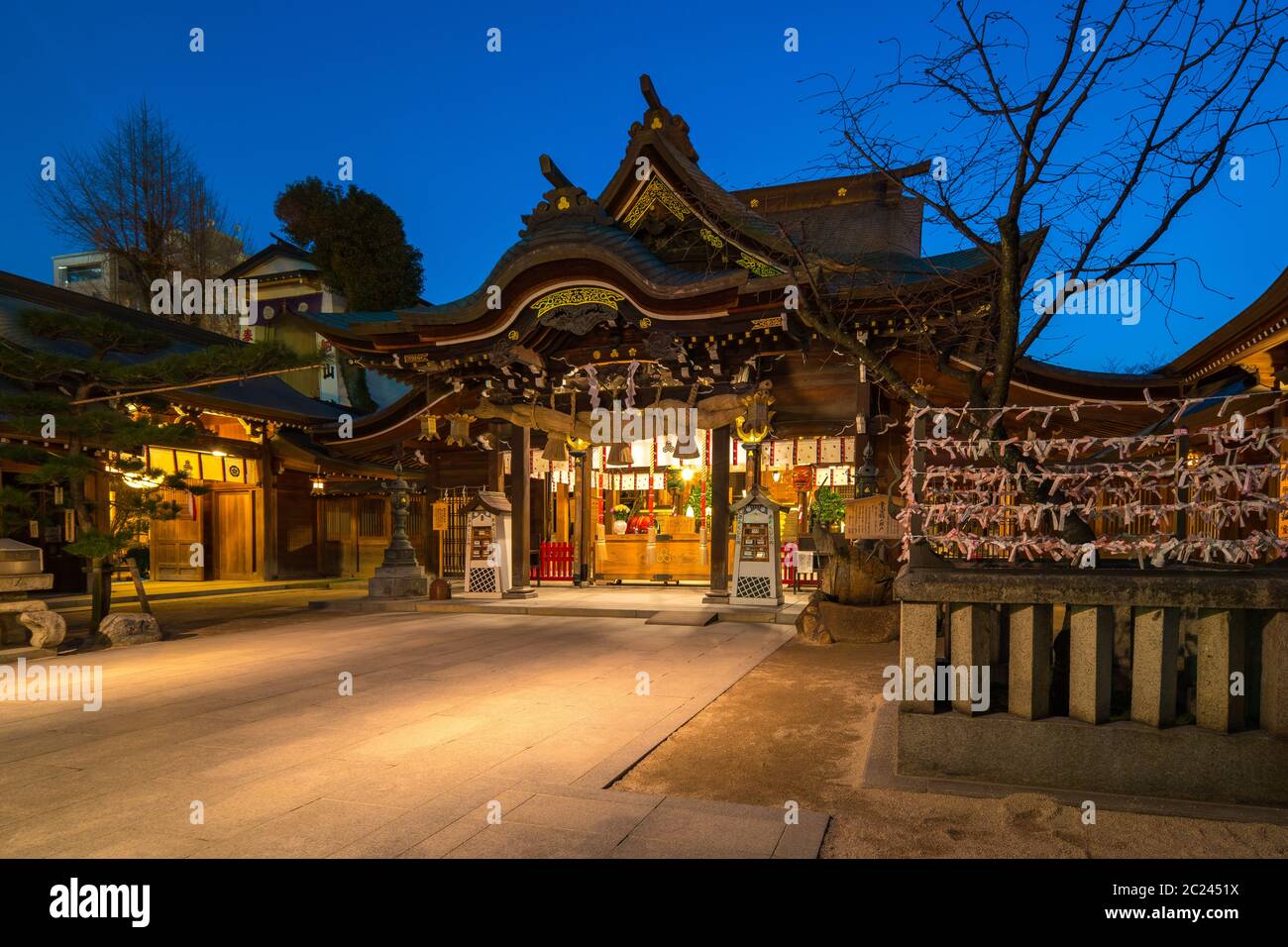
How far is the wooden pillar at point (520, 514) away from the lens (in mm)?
13781

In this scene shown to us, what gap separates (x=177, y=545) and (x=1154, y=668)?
23.2 metres

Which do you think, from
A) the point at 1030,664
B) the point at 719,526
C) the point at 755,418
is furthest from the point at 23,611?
the point at 1030,664

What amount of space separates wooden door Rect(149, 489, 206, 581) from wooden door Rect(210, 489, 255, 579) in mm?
406

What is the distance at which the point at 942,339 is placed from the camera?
11.0m

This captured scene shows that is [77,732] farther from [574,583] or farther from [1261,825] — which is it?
[574,583]

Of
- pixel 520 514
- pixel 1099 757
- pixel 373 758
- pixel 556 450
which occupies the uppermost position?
pixel 556 450

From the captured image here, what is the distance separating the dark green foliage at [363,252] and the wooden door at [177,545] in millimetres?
10573

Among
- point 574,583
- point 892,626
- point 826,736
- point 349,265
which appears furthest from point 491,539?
point 349,265

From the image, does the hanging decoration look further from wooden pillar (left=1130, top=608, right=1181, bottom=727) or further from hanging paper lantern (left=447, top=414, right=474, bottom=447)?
hanging paper lantern (left=447, top=414, right=474, bottom=447)

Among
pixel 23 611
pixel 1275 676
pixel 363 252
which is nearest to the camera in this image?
pixel 1275 676

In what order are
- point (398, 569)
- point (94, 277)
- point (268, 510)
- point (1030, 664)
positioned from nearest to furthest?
point (1030, 664) < point (398, 569) < point (268, 510) < point (94, 277)

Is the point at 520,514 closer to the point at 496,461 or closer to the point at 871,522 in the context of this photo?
the point at 496,461

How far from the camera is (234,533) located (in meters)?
20.4
